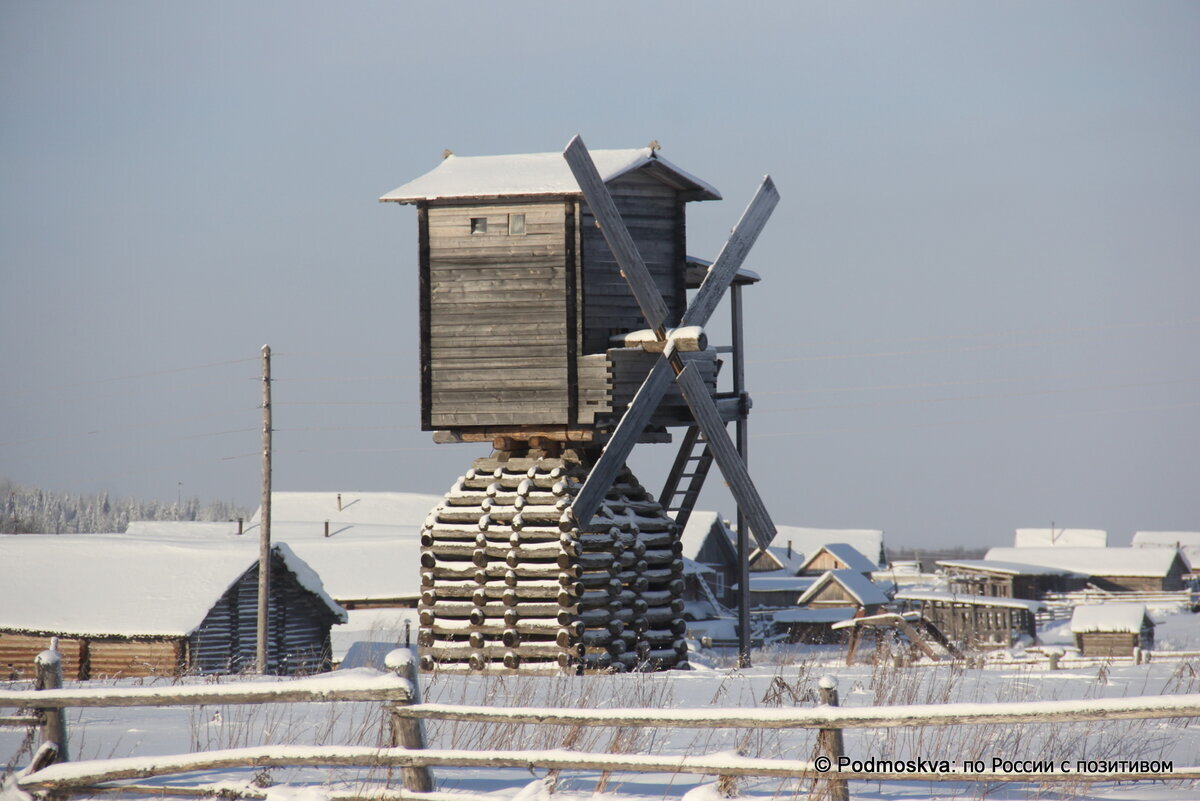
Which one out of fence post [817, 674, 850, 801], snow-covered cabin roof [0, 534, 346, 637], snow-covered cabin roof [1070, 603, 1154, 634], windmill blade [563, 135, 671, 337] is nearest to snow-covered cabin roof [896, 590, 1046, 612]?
snow-covered cabin roof [1070, 603, 1154, 634]

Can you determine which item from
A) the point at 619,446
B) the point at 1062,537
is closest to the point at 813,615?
the point at 619,446

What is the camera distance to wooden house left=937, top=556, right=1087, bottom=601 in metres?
73.9

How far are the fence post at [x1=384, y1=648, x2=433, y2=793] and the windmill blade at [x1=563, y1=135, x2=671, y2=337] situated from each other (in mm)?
10717

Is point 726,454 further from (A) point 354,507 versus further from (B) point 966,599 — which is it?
(A) point 354,507

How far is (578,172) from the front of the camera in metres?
19.3

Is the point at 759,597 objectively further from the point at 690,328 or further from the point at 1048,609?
the point at 690,328

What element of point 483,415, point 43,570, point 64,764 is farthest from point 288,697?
point 43,570

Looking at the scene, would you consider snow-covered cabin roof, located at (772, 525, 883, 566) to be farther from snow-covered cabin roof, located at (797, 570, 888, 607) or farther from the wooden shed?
the wooden shed

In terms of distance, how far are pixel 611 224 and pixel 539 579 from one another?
5.28m

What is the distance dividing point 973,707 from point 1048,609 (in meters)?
64.5

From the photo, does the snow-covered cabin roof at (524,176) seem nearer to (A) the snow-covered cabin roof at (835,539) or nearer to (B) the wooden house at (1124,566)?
(B) the wooden house at (1124,566)

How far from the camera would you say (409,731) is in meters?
9.28

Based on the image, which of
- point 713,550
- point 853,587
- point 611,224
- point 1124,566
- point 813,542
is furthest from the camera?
point 813,542

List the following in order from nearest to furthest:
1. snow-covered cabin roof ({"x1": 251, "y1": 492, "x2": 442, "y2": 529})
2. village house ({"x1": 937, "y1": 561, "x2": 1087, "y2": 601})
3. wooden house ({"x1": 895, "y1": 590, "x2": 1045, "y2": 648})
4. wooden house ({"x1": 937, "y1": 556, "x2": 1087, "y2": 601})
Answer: wooden house ({"x1": 895, "y1": 590, "x2": 1045, "y2": 648}) < snow-covered cabin roof ({"x1": 251, "y1": 492, "x2": 442, "y2": 529}) < village house ({"x1": 937, "y1": 561, "x2": 1087, "y2": 601}) < wooden house ({"x1": 937, "y1": 556, "x2": 1087, "y2": 601})
